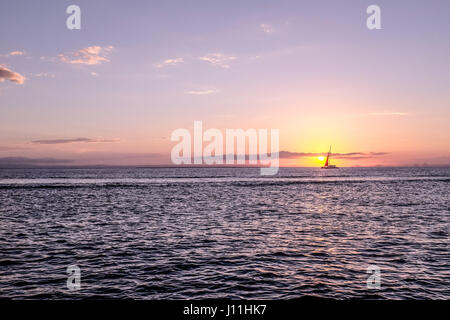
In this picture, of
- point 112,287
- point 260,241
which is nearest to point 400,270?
point 260,241

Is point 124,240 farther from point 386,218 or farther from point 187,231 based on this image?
point 386,218

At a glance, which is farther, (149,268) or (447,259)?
(447,259)

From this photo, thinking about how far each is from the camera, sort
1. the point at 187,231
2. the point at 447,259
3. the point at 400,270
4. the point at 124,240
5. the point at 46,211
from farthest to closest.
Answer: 1. the point at 46,211
2. the point at 187,231
3. the point at 124,240
4. the point at 447,259
5. the point at 400,270

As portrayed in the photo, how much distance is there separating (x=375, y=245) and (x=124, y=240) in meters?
20.0

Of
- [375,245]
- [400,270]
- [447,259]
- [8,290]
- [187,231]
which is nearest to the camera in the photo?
[8,290]

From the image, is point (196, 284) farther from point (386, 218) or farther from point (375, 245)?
point (386, 218)

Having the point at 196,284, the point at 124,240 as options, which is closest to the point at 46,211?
the point at 124,240

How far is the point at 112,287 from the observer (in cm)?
1672

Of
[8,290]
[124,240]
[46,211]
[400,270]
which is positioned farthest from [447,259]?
[46,211]

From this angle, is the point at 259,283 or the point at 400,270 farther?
the point at 400,270

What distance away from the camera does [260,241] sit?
27312 millimetres

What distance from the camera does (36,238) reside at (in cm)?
2878

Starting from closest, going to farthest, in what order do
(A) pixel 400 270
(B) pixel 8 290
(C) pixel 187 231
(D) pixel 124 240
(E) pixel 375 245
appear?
(B) pixel 8 290, (A) pixel 400 270, (E) pixel 375 245, (D) pixel 124 240, (C) pixel 187 231

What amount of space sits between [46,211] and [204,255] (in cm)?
3422
